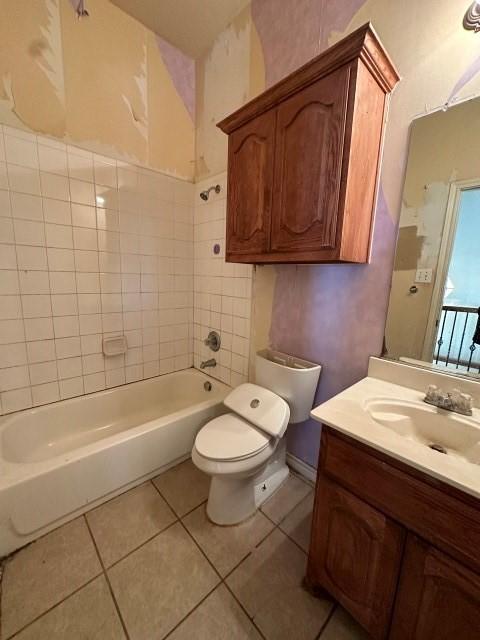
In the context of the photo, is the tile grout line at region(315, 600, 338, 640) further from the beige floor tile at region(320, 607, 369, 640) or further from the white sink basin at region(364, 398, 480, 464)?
the white sink basin at region(364, 398, 480, 464)

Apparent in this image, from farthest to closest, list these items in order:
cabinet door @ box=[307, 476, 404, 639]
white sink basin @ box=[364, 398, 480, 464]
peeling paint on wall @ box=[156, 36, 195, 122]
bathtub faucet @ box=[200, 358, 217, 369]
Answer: bathtub faucet @ box=[200, 358, 217, 369] < peeling paint on wall @ box=[156, 36, 195, 122] < white sink basin @ box=[364, 398, 480, 464] < cabinet door @ box=[307, 476, 404, 639]

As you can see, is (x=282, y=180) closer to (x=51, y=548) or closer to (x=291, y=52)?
(x=291, y=52)

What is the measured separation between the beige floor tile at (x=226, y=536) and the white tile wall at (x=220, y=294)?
88cm

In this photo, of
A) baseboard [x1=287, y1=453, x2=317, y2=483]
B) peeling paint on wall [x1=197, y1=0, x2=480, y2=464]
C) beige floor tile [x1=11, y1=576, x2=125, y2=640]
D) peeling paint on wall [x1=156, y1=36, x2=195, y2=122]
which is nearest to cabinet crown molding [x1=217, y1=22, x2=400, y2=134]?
peeling paint on wall [x1=197, y1=0, x2=480, y2=464]

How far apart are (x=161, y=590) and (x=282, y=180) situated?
1.81 metres

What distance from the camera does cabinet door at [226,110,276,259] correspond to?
4.06 ft

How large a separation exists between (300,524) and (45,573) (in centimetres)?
116

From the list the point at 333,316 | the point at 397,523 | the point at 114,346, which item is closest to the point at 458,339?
the point at 333,316

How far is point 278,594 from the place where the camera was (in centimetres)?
104

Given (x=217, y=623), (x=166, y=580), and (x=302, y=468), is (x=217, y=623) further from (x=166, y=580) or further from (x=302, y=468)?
(x=302, y=468)

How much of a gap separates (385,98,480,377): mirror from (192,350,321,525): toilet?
20.8 inches

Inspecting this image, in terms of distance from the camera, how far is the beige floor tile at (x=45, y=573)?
0.96 meters

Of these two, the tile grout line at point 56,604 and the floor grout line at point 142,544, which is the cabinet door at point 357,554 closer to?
the floor grout line at point 142,544

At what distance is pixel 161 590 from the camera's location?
104 cm
